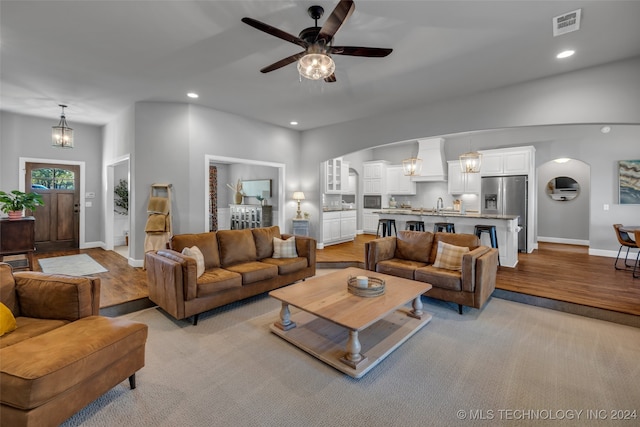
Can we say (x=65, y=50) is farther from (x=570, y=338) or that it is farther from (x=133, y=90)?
(x=570, y=338)

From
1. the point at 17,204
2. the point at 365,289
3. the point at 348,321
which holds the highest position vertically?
the point at 17,204

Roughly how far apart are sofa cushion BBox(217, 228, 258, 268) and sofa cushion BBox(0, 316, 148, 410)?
6.08ft

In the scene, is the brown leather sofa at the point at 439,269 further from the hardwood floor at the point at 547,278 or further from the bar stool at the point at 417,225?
the bar stool at the point at 417,225

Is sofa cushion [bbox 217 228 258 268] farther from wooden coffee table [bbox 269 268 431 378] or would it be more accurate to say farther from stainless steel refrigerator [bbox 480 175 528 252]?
stainless steel refrigerator [bbox 480 175 528 252]

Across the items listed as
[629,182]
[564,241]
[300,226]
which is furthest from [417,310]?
[564,241]

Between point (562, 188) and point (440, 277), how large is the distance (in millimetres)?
6391

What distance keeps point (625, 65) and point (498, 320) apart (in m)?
3.38

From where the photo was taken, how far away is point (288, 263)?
4148 mm

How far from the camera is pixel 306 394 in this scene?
2094mm

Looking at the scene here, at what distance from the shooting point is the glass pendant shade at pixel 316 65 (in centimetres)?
238

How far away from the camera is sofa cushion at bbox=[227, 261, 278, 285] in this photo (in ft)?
11.9

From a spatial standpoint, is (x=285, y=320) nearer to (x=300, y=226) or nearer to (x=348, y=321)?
(x=348, y=321)

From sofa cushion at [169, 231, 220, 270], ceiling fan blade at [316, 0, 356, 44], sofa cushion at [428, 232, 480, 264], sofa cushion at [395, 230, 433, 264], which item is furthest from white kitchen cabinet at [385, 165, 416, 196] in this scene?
ceiling fan blade at [316, 0, 356, 44]

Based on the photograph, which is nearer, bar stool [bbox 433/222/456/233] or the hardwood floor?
the hardwood floor
